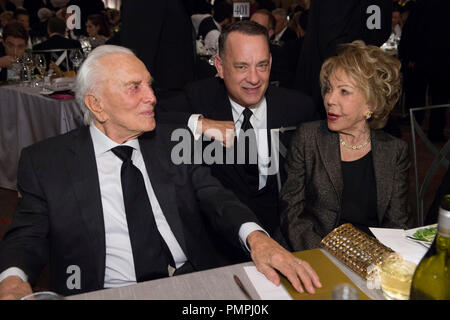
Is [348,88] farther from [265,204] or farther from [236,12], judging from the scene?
[236,12]

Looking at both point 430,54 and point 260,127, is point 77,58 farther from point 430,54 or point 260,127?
point 430,54

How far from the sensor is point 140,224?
1647mm

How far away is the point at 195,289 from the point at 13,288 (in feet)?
1.69

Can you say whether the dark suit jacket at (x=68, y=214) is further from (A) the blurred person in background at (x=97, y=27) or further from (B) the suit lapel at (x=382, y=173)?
(A) the blurred person in background at (x=97, y=27)

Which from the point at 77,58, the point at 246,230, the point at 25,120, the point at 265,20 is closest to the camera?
the point at 246,230

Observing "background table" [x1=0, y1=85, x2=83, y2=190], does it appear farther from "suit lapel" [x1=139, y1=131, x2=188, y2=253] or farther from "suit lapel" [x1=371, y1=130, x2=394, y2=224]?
"suit lapel" [x1=371, y1=130, x2=394, y2=224]

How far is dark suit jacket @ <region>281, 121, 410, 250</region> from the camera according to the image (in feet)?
6.26

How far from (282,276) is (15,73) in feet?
13.9

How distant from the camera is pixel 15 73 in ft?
15.0

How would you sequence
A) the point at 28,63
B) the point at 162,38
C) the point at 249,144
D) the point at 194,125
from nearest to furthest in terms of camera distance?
1. the point at 194,125
2. the point at 249,144
3. the point at 162,38
4. the point at 28,63

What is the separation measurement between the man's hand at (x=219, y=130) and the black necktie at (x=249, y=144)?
12.8 inches

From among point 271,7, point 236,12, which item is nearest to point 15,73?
point 236,12

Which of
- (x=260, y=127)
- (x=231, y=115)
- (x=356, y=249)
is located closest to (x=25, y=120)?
(x=231, y=115)
